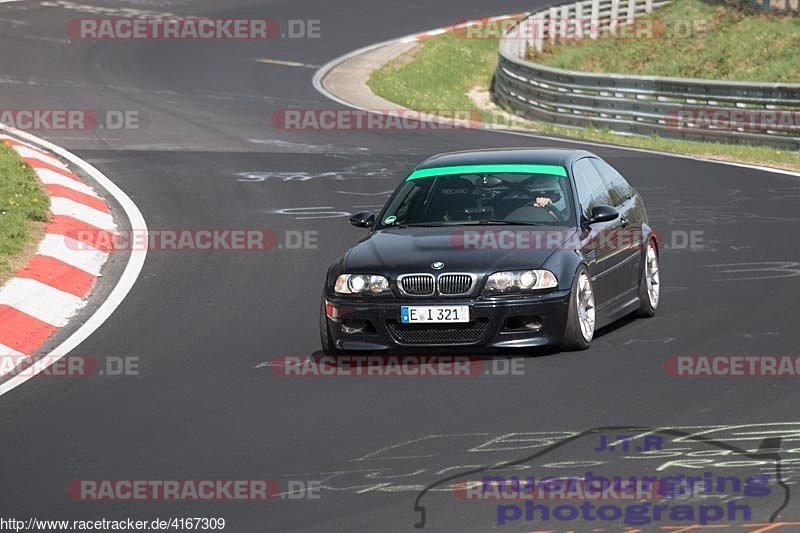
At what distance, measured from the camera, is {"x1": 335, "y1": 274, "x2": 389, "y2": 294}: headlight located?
1055cm

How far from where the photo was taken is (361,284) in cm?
1062

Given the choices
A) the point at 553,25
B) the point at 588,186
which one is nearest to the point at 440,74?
the point at 553,25

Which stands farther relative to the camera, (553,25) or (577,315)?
(553,25)

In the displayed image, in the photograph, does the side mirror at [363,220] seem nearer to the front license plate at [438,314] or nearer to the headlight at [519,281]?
the front license plate at [438,314]

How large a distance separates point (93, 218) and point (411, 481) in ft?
30.9

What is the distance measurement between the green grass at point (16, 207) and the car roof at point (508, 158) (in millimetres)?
3982

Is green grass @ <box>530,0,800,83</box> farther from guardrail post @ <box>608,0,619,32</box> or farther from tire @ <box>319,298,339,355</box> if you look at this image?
tire @ <box>319,298,339,355</box>

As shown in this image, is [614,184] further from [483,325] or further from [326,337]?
[326,337]

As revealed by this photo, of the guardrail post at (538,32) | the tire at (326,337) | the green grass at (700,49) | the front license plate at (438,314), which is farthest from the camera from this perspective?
the guardrail post at (538,32)

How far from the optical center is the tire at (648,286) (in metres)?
12.1

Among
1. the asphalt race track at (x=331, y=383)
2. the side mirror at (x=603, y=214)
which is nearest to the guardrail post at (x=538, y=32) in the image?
the asphalt race track at (x=331, y=383)

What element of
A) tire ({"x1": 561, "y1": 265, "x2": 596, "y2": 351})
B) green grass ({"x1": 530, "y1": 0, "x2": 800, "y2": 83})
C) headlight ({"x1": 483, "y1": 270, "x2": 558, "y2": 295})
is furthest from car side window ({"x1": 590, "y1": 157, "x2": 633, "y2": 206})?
green grass ({"x1": 530, "y1": 0, "x2": 800, "y2": 83})

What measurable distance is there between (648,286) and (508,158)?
1528 mm

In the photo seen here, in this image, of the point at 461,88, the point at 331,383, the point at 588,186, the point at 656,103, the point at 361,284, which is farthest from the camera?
the point at 461,88
